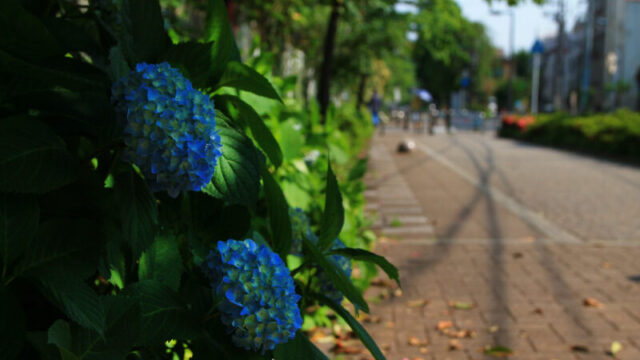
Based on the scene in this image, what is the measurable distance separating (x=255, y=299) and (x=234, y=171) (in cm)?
19

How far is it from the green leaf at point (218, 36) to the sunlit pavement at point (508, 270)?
270 cm

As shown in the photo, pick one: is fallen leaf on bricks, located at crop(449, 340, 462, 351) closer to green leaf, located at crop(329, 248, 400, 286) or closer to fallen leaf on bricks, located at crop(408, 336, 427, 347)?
fallen leaf on bricks, located at crop(408, 336, 427, 347)

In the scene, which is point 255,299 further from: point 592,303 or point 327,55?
point 327,55

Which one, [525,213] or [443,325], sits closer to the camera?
[443,325]

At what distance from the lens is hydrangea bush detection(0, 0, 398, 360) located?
0.83m

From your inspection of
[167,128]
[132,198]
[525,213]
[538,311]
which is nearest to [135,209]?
[132,198]

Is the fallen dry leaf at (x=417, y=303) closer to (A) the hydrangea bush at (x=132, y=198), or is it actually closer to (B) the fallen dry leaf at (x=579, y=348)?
(B) the fallen dry leaf at (x=579, y=348)

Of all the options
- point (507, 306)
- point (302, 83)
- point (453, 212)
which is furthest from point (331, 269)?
point (302, 83)

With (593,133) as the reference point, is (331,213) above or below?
above

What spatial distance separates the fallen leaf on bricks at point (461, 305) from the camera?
4355 mm

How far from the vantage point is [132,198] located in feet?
2.93

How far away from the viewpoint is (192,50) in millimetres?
986

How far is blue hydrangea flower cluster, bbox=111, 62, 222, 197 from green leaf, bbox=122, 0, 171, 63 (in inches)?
3.4

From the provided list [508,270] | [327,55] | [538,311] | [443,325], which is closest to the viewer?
[443,325]
